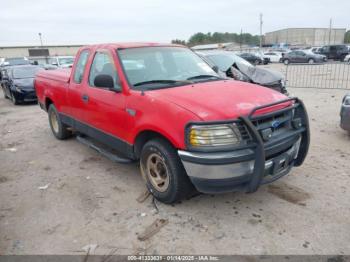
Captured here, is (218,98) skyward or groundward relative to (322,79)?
skyward

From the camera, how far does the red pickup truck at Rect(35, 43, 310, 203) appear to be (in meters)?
3.10

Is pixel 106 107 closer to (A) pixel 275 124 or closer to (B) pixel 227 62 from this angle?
(A) pixel 275 124

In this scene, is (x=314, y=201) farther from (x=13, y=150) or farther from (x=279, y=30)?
(x=279, y=30)

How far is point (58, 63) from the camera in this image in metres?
23.7

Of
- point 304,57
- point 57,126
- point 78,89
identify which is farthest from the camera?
point 304,57

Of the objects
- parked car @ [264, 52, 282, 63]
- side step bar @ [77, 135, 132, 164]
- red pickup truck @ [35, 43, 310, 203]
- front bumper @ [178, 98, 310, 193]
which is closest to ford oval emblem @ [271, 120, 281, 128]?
red pickup truck @ [35, 43, 310, 203]

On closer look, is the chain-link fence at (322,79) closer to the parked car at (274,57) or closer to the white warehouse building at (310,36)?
the parked car at (274,57)

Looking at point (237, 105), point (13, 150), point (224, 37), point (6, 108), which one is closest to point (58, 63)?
point (6, 108)

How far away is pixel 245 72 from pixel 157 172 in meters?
5.74

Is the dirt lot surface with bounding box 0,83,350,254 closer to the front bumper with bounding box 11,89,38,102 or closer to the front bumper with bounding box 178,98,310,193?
the front bumper with bounding box 178,98,310,193

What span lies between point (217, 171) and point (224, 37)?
368ft

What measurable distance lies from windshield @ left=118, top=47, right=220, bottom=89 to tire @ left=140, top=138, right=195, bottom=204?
83cm

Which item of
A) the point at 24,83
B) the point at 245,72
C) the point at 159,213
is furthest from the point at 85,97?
the point at 24,83

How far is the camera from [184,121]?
10.4 feet
